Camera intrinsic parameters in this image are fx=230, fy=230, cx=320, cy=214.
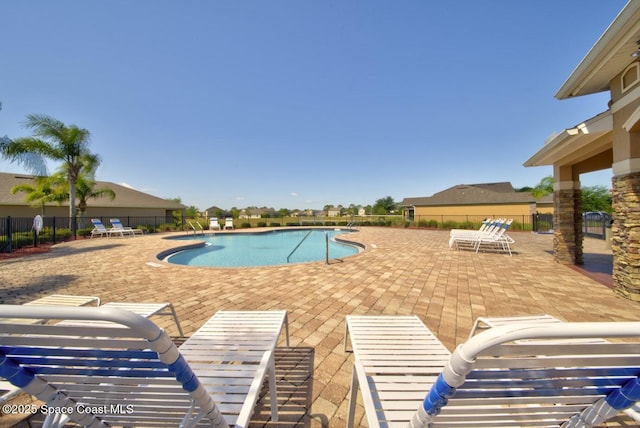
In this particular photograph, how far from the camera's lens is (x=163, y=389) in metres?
1.16

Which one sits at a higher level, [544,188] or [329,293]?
[544,188]

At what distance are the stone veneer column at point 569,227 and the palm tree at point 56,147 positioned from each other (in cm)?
2247

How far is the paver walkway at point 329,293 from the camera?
93.0 inches

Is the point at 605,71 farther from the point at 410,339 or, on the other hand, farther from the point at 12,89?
the point at 12,89

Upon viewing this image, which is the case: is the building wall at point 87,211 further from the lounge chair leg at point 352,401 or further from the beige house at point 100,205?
the lounge chair leg at point 352,401

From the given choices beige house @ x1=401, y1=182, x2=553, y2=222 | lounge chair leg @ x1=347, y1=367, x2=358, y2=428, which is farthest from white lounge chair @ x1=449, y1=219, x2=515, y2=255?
beige house @ x1=401, y1=182, x2=553, y2=222

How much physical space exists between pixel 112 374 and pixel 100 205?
26652 millimetres

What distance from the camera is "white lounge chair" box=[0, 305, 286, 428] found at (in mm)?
779

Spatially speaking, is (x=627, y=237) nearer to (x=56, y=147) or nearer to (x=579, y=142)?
(x=579, y=142)

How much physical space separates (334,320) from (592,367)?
2830 mm

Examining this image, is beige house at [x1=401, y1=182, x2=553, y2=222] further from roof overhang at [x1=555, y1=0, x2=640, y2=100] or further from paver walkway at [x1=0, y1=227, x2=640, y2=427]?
roof overhang at [x1=555, y1=0, x2=640, y2=100]

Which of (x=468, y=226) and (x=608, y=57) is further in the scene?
(x=468, y=226)

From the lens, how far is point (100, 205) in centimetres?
2027

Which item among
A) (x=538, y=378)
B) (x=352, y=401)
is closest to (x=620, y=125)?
(x=538, y=378)
